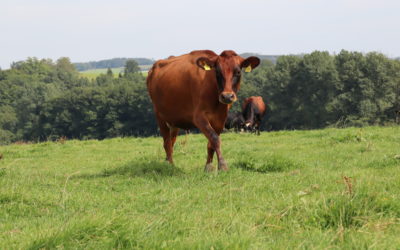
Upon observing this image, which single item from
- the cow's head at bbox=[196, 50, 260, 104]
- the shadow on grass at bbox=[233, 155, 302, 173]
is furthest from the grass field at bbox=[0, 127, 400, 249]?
the cow's head at bbox=[196, 50, 260, 104]

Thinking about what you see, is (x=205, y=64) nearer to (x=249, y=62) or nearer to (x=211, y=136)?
(x=249, y=62)

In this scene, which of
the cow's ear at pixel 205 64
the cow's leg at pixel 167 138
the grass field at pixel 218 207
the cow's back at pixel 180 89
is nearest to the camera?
the grass field at pixel 218 207

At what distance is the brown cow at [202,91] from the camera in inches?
358

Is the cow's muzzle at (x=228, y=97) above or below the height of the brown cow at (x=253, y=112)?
above

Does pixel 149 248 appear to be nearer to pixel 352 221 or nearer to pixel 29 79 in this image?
pixel 352 221

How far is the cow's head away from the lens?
28.8 ft

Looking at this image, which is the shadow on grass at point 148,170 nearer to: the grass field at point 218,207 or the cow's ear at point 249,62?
the grass field at point 218,207

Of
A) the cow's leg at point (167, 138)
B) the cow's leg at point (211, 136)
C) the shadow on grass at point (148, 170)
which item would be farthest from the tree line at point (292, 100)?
the shadow on grass at point (148, 170)

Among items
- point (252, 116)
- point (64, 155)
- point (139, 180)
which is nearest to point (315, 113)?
point (252, 116)

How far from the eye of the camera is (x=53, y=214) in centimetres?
593

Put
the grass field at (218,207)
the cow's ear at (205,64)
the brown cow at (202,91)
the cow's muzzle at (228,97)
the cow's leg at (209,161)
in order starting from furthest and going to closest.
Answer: the cow's leg at (209,161)
the cow's ear at (205,64)
the brown cow at (202,91)
the cow's muzzle at (228,97)
the grass field at (218,207)

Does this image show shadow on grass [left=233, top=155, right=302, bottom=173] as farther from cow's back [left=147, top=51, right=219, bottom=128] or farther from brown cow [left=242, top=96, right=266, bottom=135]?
brown cow [left=242, top=96, right=266, bottom=135]

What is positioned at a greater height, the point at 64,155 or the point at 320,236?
the point at 320,236

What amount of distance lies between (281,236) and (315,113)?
68.9m
